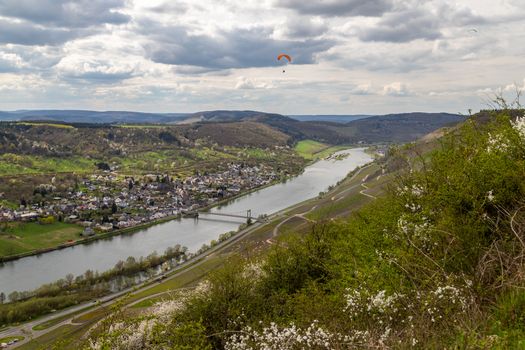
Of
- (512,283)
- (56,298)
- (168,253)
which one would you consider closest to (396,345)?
(512,283)

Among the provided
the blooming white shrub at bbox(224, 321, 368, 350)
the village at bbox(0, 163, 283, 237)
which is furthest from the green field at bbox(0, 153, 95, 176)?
the blooming white shrub at bbox(224, 321, 368, 350)

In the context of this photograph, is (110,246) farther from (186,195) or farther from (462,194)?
(462,194)

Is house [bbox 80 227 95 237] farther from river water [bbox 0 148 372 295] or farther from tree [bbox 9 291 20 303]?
tree [bbox 9 291 20 303]

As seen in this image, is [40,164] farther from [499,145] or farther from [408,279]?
[408,279]

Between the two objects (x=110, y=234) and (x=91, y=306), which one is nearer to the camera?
(x=91, y=306)

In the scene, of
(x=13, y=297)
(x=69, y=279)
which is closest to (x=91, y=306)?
(x=69, y=279)

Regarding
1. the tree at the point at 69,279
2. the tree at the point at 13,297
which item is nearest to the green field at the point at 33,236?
the tree at the point at 69,279
